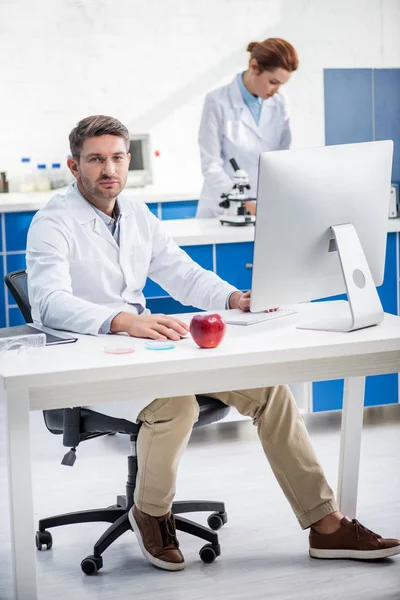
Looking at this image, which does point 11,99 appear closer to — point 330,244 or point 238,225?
point 238,225

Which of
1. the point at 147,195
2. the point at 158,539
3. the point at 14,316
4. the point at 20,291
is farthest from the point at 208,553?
the point at 147,195

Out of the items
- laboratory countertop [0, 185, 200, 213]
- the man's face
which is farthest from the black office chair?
laboratory countertop [0, 185, 200, 213]

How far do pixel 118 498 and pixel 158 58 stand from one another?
13.8 ft

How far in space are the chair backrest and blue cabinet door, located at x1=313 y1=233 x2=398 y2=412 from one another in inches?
59.7

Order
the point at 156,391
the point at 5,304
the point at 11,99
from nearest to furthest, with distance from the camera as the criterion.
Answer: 1. the point at 156,391
2. the point at 5,304
3. the point at 11,99

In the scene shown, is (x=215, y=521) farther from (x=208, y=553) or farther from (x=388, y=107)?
(x=388, y=107)

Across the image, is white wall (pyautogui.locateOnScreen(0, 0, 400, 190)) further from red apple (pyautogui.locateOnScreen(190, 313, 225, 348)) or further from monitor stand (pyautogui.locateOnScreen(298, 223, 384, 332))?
red apple (pyautogui.locateOnScreen(190, 313, 225, 348))

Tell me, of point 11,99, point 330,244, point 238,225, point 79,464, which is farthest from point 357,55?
point 330,244

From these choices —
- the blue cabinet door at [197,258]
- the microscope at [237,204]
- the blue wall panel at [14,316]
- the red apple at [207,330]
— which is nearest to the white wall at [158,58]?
the blue wall panel at [14,316]

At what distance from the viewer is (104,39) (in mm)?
6516

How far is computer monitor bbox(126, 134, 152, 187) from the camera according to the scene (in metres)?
6.57

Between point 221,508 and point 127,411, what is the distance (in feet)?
1.92

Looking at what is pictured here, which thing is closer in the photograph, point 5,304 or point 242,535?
point 242,535

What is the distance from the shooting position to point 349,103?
4.62 m
